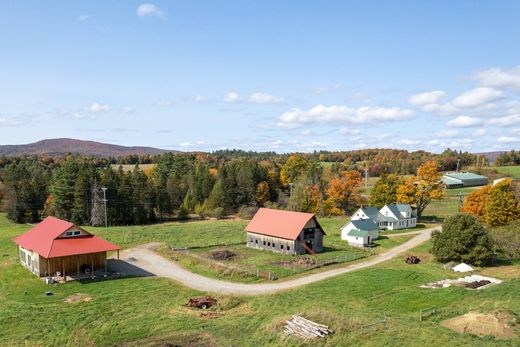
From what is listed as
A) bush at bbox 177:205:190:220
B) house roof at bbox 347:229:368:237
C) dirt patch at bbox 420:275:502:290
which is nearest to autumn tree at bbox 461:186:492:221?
house roof at bbox 347:229:368:237

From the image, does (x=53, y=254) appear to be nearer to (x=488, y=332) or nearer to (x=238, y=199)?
(x=488, y=332)

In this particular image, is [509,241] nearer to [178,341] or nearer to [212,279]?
[212,279]

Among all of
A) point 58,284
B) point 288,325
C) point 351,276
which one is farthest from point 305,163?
point 288,325

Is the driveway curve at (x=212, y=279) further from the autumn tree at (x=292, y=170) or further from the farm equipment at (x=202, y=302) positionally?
the autumn tree at (x=292, y=170)

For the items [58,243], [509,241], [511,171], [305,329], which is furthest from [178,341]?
[511,171]

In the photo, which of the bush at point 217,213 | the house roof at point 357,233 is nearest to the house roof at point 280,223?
the house roof at point 357,233
